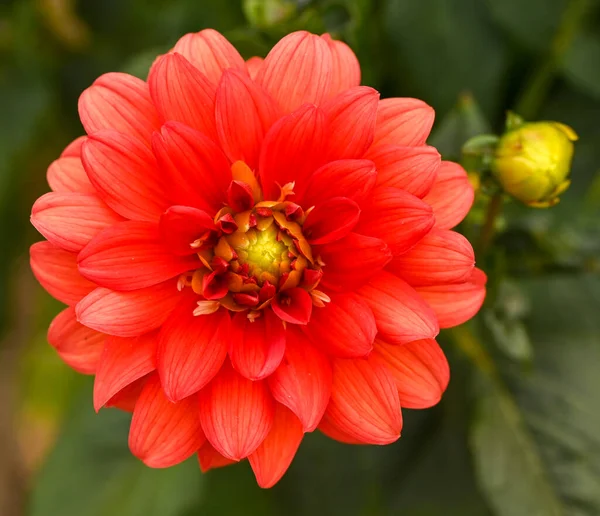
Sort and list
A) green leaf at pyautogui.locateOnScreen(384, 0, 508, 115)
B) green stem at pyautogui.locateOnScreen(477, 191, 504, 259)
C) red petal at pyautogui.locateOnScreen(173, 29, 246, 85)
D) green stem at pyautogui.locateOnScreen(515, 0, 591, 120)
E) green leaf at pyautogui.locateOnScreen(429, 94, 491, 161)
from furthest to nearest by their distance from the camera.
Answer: green stem at pyautogui.locateOnScreen(515, 0, 591, 120), green leaf at pyautogui.locateOnScreen(384, 0, 508, 115), green leaf at pyautogui.locateOnScreen(429, 94, 491, 161), green stem at pyautogui.locateOnScreen(477, 191, 504, 259), red petal at pyautogui.locateOnScreen(173, 29, 246, 85)

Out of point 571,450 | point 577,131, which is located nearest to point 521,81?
point 577,131

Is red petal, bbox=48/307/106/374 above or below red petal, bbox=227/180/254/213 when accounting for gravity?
below

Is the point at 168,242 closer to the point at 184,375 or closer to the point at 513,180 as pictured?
the point at 184,375

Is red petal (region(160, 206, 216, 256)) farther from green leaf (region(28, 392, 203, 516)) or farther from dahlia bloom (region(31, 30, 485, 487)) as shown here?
green leaf (region(28, 392, 203, 516))

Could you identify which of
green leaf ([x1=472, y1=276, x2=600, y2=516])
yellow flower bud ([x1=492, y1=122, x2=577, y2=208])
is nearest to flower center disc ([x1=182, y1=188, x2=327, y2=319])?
yellow flower bud ([x1=492, y1=122, x2=577, y2=208])

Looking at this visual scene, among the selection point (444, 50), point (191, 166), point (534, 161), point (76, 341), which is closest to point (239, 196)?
point (191, 166)

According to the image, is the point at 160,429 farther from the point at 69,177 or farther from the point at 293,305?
the point at 69,177

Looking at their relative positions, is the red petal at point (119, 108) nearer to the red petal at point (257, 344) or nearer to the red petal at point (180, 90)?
the red petal at point (180, 90)
